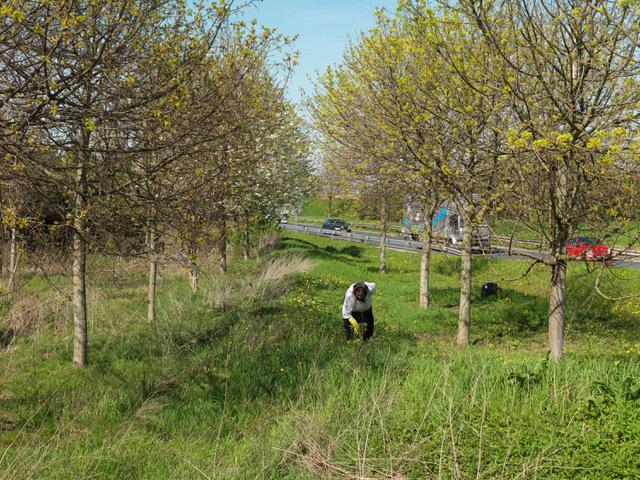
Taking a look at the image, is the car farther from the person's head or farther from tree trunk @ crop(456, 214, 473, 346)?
the person's head

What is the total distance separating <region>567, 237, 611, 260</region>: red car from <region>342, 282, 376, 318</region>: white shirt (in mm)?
2814

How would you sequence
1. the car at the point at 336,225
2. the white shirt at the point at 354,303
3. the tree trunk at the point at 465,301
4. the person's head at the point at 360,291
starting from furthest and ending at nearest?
1. the car at the point at 336,225
2. the tree trunk at the point at 465,301
3. the white shirt at the point at 354,303
4. the person's head at the point at 360,291

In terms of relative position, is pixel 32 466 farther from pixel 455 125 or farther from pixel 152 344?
pixel 455 125

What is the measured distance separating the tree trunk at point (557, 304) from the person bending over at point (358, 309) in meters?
2.54

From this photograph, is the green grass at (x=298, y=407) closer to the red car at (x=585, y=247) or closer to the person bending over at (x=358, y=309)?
the person bending over at (x=358, y=309)

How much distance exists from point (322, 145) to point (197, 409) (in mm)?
13857

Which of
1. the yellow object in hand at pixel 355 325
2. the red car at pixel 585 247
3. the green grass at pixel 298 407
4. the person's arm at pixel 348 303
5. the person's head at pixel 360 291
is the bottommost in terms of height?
the green grass at pixel 298 407

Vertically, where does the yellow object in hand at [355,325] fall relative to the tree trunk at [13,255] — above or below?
below

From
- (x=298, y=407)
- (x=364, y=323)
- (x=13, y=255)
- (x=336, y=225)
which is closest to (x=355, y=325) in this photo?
(x=364, y=323)

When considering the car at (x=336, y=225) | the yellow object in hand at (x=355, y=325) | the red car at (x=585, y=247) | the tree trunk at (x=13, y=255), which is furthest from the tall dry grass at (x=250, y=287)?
the car at (x=336, y=225)

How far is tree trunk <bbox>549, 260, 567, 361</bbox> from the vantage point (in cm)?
702

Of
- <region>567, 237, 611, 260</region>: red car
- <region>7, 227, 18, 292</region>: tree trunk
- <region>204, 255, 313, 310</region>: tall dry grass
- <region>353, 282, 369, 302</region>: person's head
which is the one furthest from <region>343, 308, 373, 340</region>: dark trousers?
<region>7, 227, 18, 292</region>: tree trunk

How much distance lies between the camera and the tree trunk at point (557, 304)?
702cm

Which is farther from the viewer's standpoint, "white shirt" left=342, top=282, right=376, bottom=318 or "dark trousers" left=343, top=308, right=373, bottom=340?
"dark trousers" left=343, top=308, right=373, bottom=340
